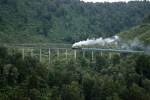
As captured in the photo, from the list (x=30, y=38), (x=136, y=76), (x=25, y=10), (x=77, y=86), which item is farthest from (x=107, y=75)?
(x=25, y=10)

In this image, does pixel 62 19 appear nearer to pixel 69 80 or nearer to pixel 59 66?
pixel 59 66

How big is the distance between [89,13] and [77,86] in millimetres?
45399

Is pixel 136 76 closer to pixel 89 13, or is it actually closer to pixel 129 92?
pixel 129 92

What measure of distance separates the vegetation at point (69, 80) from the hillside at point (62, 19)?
19.7 meters

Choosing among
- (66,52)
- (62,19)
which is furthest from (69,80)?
(62,19)

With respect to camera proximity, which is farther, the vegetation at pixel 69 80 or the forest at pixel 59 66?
the forest at pixel 59 66

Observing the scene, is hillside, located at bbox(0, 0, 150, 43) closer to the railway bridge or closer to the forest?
the forest

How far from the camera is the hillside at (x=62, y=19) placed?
5919 centimetres

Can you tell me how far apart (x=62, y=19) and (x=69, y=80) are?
37.3 meters

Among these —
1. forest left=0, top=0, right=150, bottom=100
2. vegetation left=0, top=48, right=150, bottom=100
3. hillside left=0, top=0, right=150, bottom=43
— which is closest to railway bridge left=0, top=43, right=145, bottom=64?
forest left=0, top=0, right=150, bottom=100

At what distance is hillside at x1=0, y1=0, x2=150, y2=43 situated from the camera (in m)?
59.2

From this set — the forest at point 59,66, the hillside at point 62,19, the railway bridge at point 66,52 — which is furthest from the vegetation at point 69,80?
the hillside at point 62,19

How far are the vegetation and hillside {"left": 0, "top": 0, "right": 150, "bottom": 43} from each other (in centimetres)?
1969

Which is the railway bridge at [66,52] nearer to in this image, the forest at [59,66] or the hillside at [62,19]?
the forest at [59,66]
